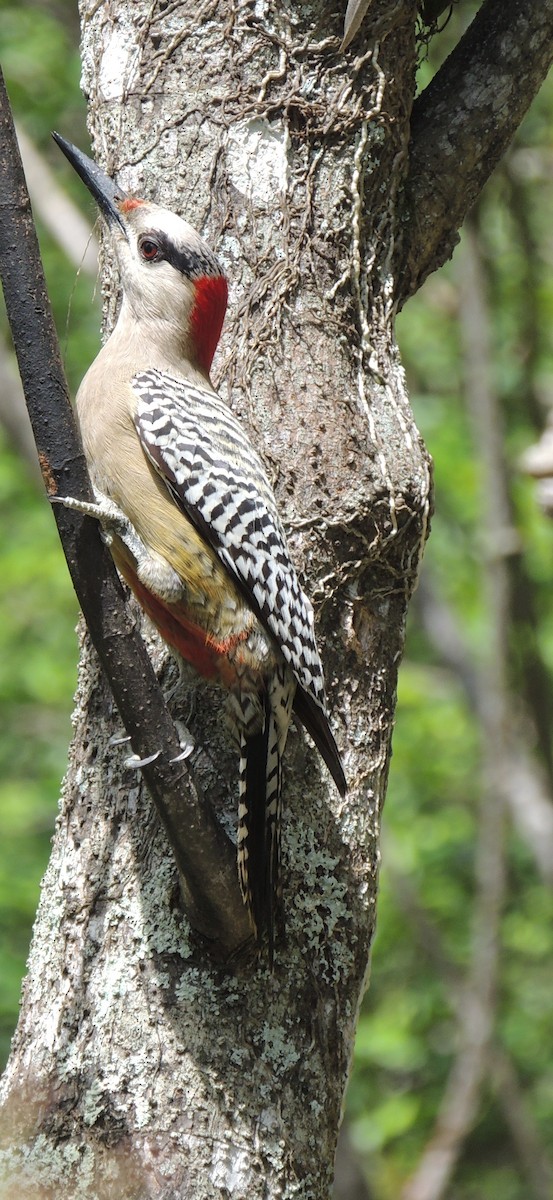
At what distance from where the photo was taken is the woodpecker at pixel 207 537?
2900 mm

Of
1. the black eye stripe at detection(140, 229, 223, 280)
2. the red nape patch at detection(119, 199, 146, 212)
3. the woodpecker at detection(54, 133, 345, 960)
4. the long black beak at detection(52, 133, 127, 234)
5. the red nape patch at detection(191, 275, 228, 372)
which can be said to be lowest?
the woodpecker at detection(54, 133, 345, 960)

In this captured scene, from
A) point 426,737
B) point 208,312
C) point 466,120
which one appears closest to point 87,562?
point 208,312

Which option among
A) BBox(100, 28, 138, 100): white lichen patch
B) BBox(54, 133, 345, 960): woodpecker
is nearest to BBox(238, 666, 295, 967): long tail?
BBox(54, 133, 345, 960): woodpecker

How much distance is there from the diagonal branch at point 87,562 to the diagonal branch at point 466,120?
4.82 ft

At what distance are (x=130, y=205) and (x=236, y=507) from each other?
94 cm

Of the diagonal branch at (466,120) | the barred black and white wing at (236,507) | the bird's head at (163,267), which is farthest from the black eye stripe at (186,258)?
the diagonal branch at (466,120)

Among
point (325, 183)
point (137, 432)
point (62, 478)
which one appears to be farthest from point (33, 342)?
point (325, 183)

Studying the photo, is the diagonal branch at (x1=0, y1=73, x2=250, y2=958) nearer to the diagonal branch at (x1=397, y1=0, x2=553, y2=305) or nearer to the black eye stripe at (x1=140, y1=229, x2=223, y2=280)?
the black eye stripe at (x1=140, y1=229, x2=223, y2=280)

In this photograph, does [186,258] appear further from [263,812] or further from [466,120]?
[263,812]

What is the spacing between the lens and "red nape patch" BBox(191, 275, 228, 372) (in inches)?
130

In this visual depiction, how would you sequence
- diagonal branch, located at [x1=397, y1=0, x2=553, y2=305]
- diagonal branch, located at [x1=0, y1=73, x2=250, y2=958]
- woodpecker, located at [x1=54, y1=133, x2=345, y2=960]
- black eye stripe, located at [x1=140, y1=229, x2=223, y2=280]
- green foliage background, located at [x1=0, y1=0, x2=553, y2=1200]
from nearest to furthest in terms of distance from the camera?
diagonal branch, located at [x1=0, y1=73, x2=250, y2=958]
woodpecker, located at [x1=54, y1=133, x2=345, y2=960]
black eye stripe, located at [x1=140, y1=229, x2=223, y2=280]
diagonal branch, located at [x1=397, y1=0, x2=553, y2=305]
green foliage background, located at [x1=0, y1=0, x2=553, y2=1200]

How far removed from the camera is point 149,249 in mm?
3477

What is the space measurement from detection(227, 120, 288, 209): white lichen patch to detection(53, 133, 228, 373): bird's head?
0.66ft

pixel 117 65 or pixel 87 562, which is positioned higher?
pixel 117 65
